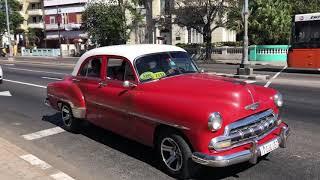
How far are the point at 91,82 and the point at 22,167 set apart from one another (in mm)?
2118

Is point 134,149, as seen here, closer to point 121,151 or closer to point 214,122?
point 121,151

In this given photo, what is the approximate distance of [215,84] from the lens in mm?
6410

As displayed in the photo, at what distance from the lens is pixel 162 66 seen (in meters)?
7.36

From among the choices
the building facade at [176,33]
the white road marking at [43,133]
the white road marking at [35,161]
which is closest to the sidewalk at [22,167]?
the white road marking at [35,161]

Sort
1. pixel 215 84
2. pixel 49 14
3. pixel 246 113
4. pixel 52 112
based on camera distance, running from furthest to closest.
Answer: pixel 49 14 → pixel 52 112 → pixel 215 84 → pixel 246 113

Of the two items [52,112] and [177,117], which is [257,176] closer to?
[177,117]

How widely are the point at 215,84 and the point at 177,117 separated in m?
0.79

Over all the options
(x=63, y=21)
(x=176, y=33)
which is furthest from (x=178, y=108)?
(x=63, y=21)

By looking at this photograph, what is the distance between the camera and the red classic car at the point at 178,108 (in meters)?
5.70

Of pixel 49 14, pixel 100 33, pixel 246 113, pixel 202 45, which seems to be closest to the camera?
pixel 246 113

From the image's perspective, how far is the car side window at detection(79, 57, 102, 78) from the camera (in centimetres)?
823

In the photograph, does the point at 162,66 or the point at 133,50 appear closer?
the point at 162,66

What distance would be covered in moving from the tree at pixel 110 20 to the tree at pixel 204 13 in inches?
540

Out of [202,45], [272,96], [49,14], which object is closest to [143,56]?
[272,96]
